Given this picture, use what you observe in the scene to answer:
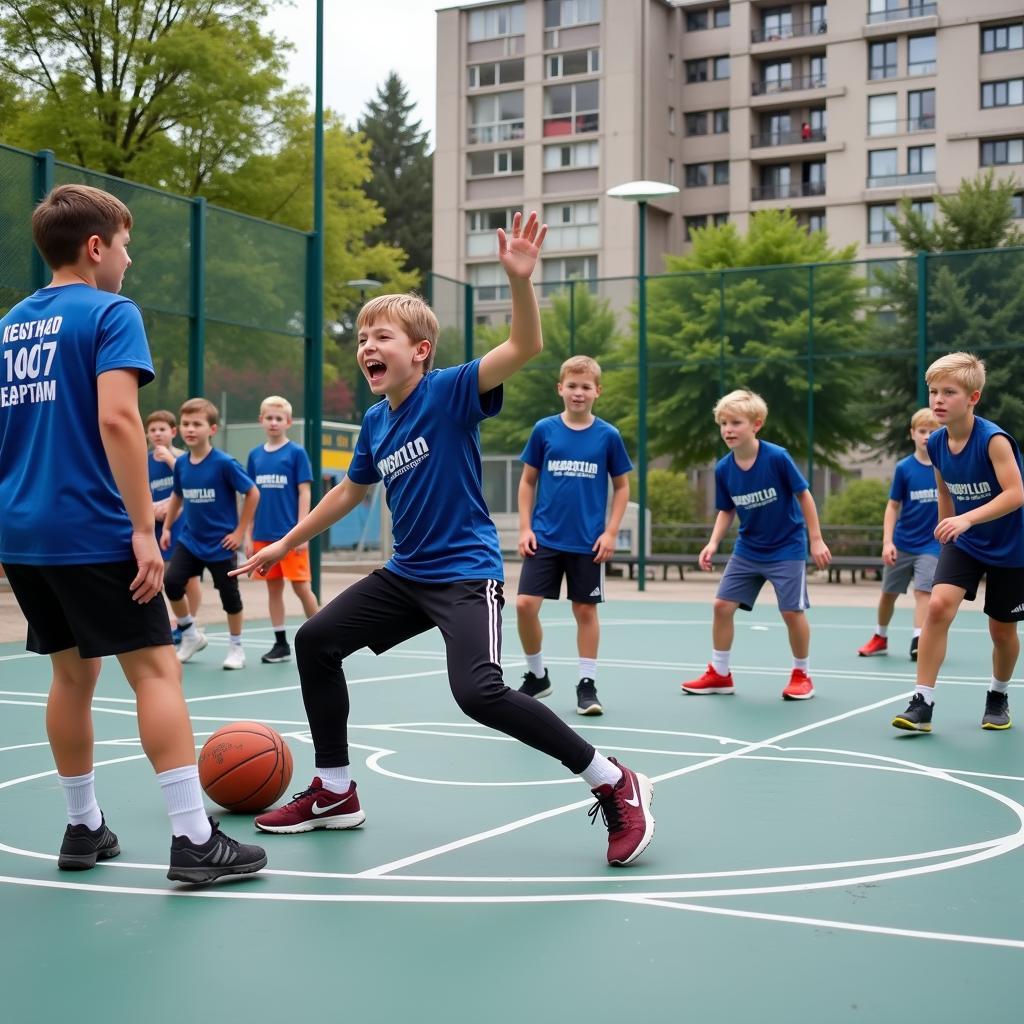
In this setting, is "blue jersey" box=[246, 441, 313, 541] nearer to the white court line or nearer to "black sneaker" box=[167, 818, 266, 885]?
"black sneaker" box=[167, 818, 266, 885]

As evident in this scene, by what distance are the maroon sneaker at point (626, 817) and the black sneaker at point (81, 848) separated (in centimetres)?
153

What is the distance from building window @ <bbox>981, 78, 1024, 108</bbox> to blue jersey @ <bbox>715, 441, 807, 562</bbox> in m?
41.7

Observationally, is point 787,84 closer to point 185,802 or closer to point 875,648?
point 875,648

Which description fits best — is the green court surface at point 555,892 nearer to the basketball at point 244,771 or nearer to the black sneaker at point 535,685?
the basketball at point 244,771

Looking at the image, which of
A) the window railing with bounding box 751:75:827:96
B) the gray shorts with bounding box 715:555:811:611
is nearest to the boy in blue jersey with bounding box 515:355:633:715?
the gray shorts with bounding box 715:555:811:611

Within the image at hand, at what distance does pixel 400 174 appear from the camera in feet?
204

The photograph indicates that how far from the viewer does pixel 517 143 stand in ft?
167

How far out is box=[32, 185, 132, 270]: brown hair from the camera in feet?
13.2

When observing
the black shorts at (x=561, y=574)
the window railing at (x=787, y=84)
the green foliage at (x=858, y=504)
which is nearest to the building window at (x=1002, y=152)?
the window railing at (x=787, y=84)

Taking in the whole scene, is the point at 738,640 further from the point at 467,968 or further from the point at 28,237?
the point at 467,968

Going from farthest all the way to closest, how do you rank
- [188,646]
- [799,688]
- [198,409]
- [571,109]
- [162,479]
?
[571,109]
[162,479]
[188,646]
[198,409]
[799,688]

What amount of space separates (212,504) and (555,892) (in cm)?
624

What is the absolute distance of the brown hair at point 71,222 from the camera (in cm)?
404

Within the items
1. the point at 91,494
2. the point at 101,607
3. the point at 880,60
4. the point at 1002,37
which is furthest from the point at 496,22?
the point at 101,607
